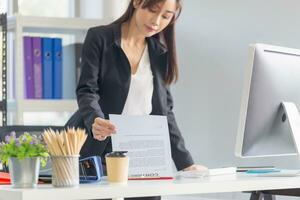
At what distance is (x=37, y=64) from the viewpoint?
11.8 ft

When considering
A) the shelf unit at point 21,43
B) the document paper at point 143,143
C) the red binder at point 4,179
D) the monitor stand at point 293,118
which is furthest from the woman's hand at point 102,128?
the shelf unit at point 21,43

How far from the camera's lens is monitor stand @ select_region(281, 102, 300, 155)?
84.0 inches

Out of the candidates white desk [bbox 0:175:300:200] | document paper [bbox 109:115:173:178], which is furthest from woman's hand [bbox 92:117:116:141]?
white desk [bbox 0:175:300:200]

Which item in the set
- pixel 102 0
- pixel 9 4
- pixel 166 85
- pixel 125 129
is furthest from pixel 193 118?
pixel 125 129

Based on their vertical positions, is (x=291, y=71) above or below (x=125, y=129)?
above

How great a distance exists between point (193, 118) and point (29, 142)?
2490 millimetres

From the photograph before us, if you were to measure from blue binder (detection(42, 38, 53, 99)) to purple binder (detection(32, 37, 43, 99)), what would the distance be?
0.02m

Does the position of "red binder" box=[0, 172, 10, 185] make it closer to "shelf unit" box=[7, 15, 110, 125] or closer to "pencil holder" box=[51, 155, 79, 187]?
"pencil holder" box=[51, 155, 79, 187]

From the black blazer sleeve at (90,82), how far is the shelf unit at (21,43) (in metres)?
1.36

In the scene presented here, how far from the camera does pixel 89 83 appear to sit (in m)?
2.20

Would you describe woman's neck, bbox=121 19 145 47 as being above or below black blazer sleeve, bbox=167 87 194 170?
above

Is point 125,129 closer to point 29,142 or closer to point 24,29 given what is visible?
point 29,142

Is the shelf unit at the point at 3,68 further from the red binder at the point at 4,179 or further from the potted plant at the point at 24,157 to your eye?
the potted plant at the point at 24,157

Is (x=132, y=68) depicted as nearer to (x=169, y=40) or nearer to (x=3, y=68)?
(x=169, y=40)
